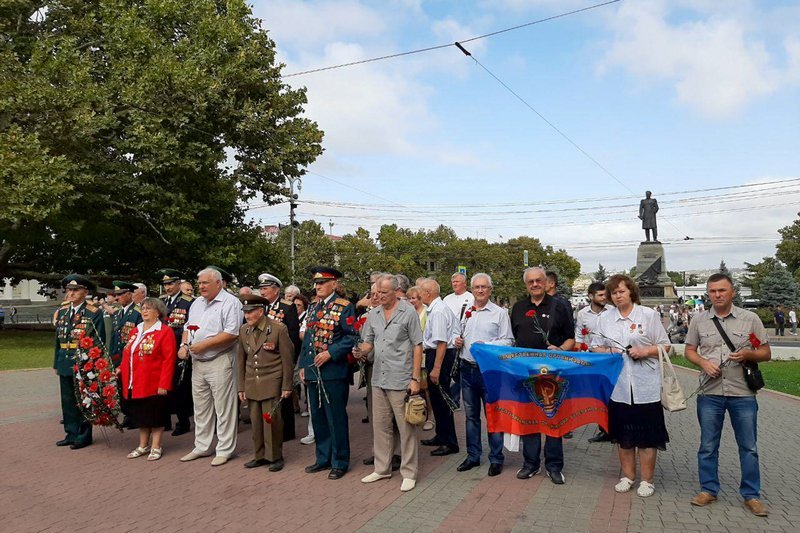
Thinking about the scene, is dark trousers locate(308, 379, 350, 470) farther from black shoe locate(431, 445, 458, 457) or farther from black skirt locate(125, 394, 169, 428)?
black skirt locate(125, 394, 169, 428)

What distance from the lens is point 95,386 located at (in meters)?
7.42

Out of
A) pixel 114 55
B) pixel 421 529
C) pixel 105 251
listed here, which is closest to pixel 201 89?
pixel 114 55

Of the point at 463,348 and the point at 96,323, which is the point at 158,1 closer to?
the point at 96,323

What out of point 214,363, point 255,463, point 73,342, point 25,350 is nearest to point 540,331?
point 255,463

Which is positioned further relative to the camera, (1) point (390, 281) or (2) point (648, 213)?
(2) point (648, 213)

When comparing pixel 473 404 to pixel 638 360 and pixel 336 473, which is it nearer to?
pixel 336 473

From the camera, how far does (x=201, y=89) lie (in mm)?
21234

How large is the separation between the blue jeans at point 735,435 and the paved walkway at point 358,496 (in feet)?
0.70

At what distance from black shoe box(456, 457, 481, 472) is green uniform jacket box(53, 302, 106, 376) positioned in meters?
4.54

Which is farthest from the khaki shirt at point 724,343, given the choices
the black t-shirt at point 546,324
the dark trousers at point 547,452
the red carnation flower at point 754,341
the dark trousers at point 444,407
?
the dark trousers at point 444,407

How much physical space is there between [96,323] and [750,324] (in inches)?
278

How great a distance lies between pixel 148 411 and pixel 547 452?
14.4 feet

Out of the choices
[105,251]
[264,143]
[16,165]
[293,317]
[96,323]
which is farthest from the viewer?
[105,251]

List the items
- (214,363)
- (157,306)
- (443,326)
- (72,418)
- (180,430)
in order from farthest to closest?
(180,430) < (72,418) < (157,306) < (214,363) < (443,326)
